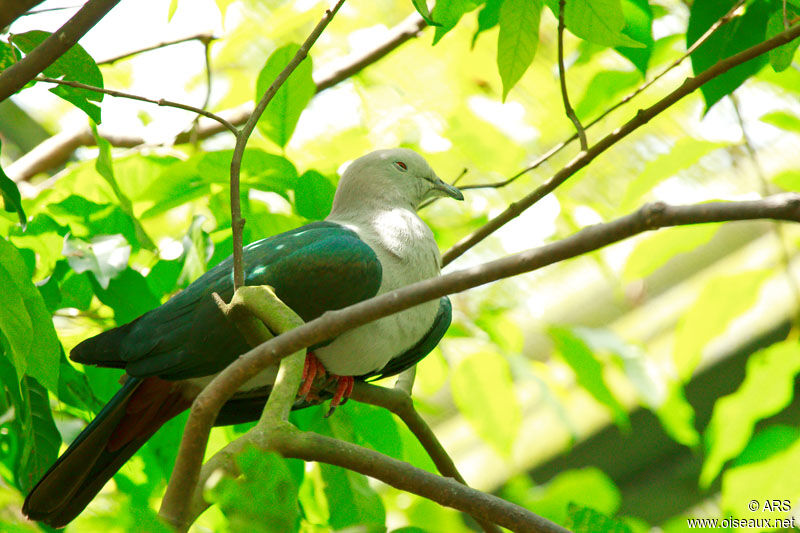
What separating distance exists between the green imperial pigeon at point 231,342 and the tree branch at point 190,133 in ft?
3.04

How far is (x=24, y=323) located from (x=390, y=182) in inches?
52.2

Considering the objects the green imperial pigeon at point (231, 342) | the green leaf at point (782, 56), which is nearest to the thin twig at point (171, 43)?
the green imperial pigeon at point (231, 342)

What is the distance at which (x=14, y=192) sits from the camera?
5.22ft

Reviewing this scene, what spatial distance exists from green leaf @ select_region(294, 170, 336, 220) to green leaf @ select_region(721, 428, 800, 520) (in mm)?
1163

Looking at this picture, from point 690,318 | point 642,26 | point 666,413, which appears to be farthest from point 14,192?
point 666,413

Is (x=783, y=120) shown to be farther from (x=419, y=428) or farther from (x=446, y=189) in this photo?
(x=419, y=428)

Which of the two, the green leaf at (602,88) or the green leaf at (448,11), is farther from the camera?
the green leaf at (602,88)

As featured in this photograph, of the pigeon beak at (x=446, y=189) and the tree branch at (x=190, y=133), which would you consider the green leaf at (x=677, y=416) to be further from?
the tree branch at (x=190, y=133)

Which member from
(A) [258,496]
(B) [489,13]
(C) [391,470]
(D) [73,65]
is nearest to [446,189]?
(B) [489,13]

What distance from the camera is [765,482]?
1.93 metres

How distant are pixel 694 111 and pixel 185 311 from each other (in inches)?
84.1

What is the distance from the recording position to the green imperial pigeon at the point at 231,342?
191cm

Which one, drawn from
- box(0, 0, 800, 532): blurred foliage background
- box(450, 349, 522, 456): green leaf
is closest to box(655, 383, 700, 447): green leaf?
box(0, 0, 800, 532): blurred foliage background

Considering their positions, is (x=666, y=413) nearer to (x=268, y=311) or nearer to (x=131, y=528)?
(x=268, y=311)
